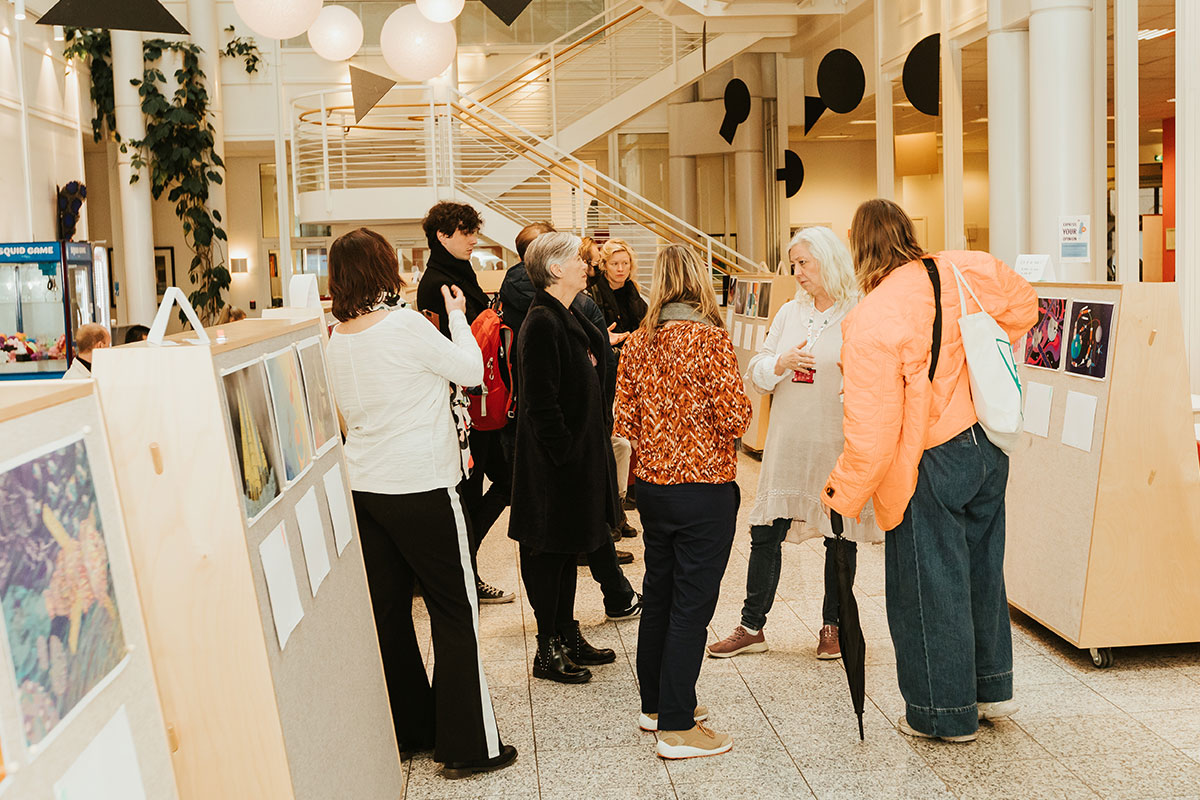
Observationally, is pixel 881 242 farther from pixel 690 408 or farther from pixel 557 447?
pixel 557 447

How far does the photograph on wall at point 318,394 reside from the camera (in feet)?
8.21

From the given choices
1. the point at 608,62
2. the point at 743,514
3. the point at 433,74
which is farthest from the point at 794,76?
the point at 743,514

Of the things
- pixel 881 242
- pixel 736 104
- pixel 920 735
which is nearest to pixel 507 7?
pixel 881 242

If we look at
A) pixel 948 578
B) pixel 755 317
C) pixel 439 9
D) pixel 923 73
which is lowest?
pixel 948 578

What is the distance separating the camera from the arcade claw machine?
9570mm

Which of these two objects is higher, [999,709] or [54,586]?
[54,586]

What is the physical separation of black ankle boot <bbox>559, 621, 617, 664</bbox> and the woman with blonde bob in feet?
2.57

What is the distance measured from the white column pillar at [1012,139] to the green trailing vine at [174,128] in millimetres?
10249

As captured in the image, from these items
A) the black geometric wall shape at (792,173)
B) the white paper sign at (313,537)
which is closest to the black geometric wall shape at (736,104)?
the black geometric wall shape at (792,173)

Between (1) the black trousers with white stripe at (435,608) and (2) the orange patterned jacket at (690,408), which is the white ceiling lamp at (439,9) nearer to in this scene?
(2) the orange patterned jacket at (690,408)

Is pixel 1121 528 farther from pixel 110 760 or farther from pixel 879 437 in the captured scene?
pixel 110 760

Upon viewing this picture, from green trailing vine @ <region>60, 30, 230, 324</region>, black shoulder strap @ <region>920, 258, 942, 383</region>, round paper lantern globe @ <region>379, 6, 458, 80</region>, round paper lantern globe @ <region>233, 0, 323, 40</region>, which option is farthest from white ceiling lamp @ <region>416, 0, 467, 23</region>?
green trailing vine @ <region>60, 30, 230, 324</region>

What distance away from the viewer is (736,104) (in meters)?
12.3

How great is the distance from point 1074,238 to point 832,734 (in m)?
3.96
